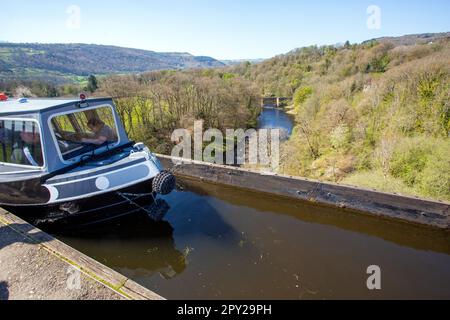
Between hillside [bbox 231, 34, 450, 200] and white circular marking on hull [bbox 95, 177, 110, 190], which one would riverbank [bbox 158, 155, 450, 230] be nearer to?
hillside [bbox 231, 34, 450, 200]

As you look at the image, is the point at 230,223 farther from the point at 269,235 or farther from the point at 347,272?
the point at 347,272

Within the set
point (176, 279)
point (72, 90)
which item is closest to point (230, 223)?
point (176, 279)

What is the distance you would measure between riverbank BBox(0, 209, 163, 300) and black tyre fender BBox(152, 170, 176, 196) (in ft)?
6.10

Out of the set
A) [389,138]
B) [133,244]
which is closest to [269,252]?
[133,244]

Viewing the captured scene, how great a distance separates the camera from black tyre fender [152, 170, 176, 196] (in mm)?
5750

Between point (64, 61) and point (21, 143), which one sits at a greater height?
point (64, 61)

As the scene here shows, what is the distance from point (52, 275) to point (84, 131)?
3.61 m

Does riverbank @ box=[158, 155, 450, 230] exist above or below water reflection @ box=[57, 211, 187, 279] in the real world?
above

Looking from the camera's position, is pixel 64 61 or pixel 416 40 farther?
pixel 64 61

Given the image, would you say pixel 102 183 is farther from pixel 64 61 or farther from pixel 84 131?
pixel 64 61

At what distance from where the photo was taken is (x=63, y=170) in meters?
5.81

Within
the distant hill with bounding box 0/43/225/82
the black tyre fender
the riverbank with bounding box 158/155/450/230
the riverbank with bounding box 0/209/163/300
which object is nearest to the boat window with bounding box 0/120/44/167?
the riverbank with bounding box 0/209/163/300

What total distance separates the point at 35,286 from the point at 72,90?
33.2 meters
